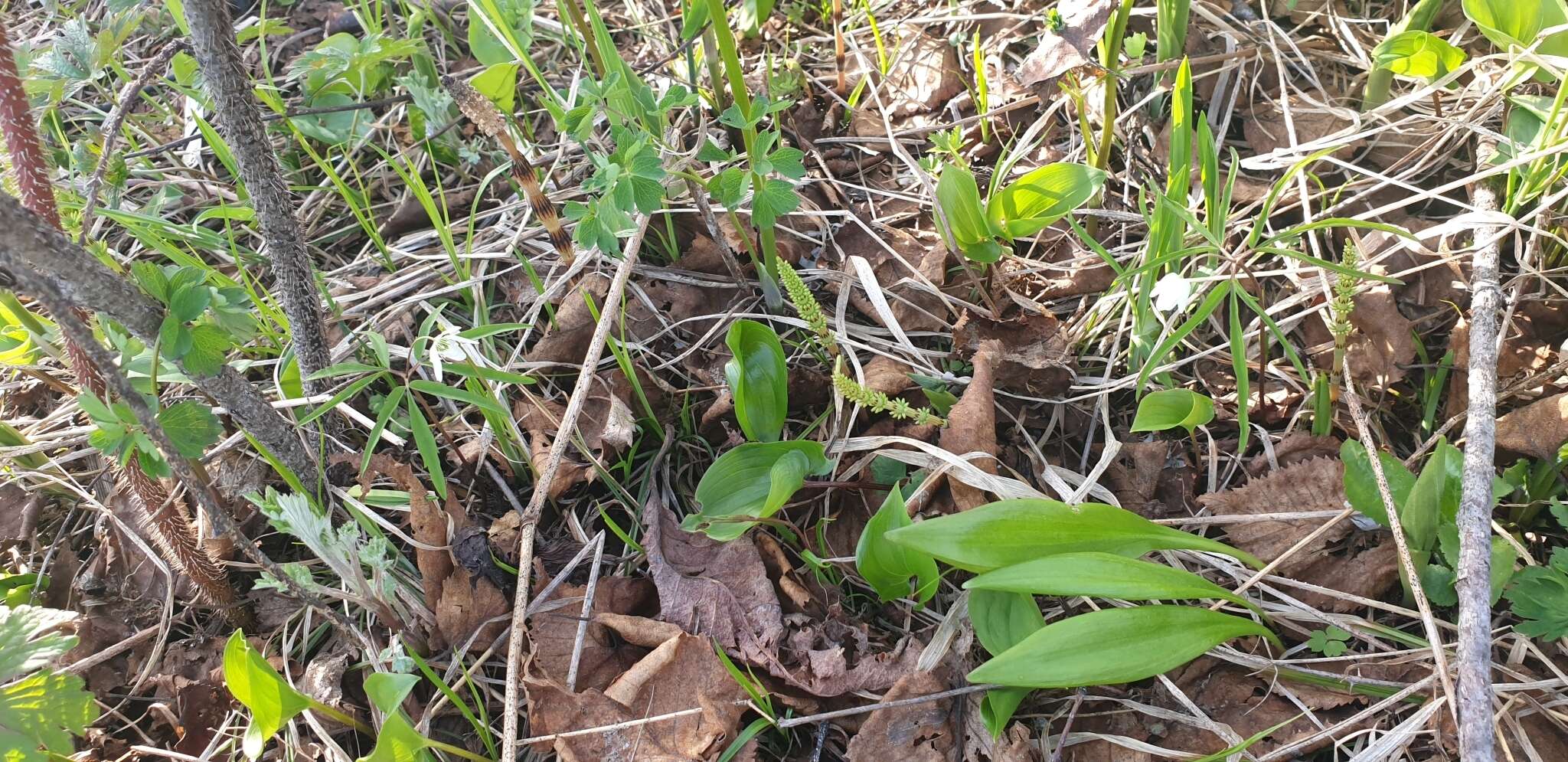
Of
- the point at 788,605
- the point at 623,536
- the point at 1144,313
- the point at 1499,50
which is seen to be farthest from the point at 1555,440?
the point at 623,536

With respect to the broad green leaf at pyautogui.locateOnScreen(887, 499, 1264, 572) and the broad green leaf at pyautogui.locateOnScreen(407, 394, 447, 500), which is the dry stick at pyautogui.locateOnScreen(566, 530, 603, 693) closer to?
the broad green leaf at pyautogui.locateOnScreen(407, 394, 447, 500)

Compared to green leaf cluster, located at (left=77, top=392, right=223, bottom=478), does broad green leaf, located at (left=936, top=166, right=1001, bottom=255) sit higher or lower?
lower

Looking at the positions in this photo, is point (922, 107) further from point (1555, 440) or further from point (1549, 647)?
point (1549, 647)

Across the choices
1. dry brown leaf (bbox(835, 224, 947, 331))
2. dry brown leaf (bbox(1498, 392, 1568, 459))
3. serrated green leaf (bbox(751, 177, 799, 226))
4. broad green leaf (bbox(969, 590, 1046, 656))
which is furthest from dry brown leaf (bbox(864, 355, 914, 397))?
dry brown leaf (bbox(1498, 392, 1568, 459))

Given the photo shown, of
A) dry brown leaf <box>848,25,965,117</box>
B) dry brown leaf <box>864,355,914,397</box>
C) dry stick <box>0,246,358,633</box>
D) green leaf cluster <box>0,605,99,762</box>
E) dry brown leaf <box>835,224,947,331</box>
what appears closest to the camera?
dry stick <box>0,246,358,633</box>

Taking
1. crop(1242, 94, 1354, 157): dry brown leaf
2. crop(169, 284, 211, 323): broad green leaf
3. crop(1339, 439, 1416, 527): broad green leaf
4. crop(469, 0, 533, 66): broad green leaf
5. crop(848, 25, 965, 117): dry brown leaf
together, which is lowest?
crop(1339, 439, 1416, 527): broad green leaf

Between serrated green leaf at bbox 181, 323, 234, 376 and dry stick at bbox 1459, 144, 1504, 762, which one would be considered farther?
serrated green leaf at bbox 181, 323, 234, 376

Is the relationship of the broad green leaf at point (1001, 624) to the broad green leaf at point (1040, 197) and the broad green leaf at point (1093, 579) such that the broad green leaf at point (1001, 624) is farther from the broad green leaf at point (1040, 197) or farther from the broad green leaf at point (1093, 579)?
the broad green leaf at point (1040, 197)

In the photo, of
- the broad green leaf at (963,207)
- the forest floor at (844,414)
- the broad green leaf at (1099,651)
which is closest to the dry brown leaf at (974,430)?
the forest floor at (844,414)
